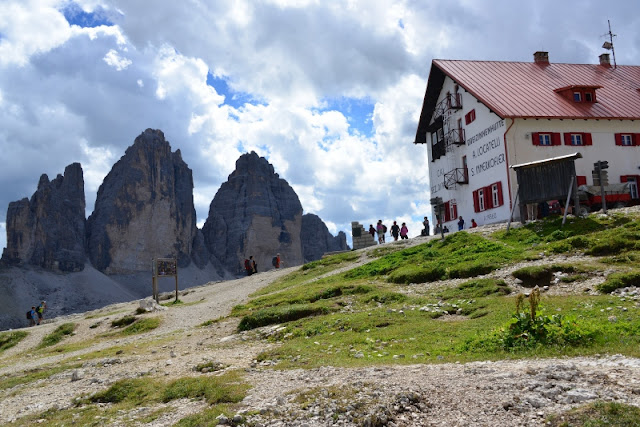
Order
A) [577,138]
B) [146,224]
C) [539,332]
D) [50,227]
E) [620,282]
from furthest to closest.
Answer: [146,224] < [50,227] < [577,138] < [620,282] < [539,332]

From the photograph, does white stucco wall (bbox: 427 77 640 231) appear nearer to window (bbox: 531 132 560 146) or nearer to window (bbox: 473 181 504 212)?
window (bbox: 531 132 560 146)

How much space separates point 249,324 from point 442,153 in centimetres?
3595

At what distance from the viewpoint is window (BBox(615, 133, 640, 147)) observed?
147 feet

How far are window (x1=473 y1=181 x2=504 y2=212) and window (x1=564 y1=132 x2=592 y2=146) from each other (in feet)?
19.7

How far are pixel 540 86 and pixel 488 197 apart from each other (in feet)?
34.9

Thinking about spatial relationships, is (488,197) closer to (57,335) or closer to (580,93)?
(580,93)

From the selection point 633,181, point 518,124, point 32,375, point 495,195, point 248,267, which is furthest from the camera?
point 248,267

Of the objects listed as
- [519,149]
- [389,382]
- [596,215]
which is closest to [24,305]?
[519,149]

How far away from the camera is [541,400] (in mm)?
8266

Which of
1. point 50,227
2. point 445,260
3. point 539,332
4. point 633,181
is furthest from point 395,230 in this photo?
point 50,227

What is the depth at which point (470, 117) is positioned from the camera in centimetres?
4859

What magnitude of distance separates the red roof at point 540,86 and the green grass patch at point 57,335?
31691 mm

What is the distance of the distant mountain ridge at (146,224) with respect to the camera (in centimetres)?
14900

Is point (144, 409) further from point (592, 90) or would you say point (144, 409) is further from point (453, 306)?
point (592, 90)
